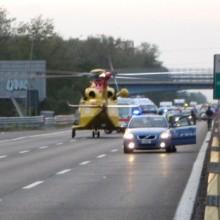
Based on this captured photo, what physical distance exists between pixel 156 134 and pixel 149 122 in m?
1.59

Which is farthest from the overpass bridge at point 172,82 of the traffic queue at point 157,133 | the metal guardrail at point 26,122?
the traffic queue at point 157,133

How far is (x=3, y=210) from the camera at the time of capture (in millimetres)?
16312

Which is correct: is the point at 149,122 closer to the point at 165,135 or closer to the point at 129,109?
the point at 165,135

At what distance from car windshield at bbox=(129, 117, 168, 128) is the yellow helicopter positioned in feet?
55.8

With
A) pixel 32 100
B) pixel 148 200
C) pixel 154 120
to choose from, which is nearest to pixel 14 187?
pixel 148 200

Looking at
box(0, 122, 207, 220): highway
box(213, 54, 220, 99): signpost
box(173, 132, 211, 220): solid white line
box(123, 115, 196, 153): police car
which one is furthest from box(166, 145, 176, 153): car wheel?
box(213, 54, 220, 99): signpost

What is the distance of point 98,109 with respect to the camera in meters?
54.4

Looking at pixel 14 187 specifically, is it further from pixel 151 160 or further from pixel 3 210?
pixel 151 160

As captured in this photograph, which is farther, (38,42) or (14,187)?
(38,42)

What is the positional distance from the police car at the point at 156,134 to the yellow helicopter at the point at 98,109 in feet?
54.7

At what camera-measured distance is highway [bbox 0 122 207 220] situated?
1606 cm

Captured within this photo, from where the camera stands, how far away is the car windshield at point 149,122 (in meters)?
36.6

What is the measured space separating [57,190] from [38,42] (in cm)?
10733

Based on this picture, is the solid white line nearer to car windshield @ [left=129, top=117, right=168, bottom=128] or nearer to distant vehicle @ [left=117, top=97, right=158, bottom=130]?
car windshield @ [left=129, top=117, right=168, bottom=128]
